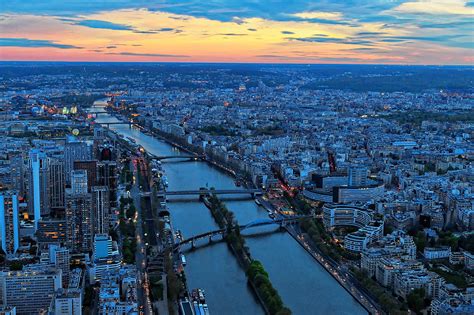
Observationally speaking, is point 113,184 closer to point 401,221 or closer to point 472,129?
point 401,221

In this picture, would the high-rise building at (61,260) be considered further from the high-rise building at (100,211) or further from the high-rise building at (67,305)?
the high-rise building at (100,211)

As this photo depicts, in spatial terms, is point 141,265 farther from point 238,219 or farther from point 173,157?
point 173,157

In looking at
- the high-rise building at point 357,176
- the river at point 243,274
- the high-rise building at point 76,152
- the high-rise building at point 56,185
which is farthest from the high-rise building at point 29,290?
the high-rise building at point 357,176

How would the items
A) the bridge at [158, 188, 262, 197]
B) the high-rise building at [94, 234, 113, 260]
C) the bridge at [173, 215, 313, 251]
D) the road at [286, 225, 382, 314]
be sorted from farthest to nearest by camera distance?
the bridge at [158, 188, 262, 197]
the bridge at [173, 215, 313, 251]
the high-rise building at [94, 234, 113, 260]
the road at [286, 225, 382, 314]

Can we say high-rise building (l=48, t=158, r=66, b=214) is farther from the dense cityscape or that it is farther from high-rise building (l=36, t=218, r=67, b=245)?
high-rise building (l=36, t=218, r=67, b=245)

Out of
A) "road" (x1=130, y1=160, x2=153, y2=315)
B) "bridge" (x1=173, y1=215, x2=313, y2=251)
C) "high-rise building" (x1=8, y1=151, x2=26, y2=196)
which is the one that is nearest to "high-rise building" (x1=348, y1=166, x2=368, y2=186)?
"bridge" (x1=173, y1=215, x2=313, y2=251)
